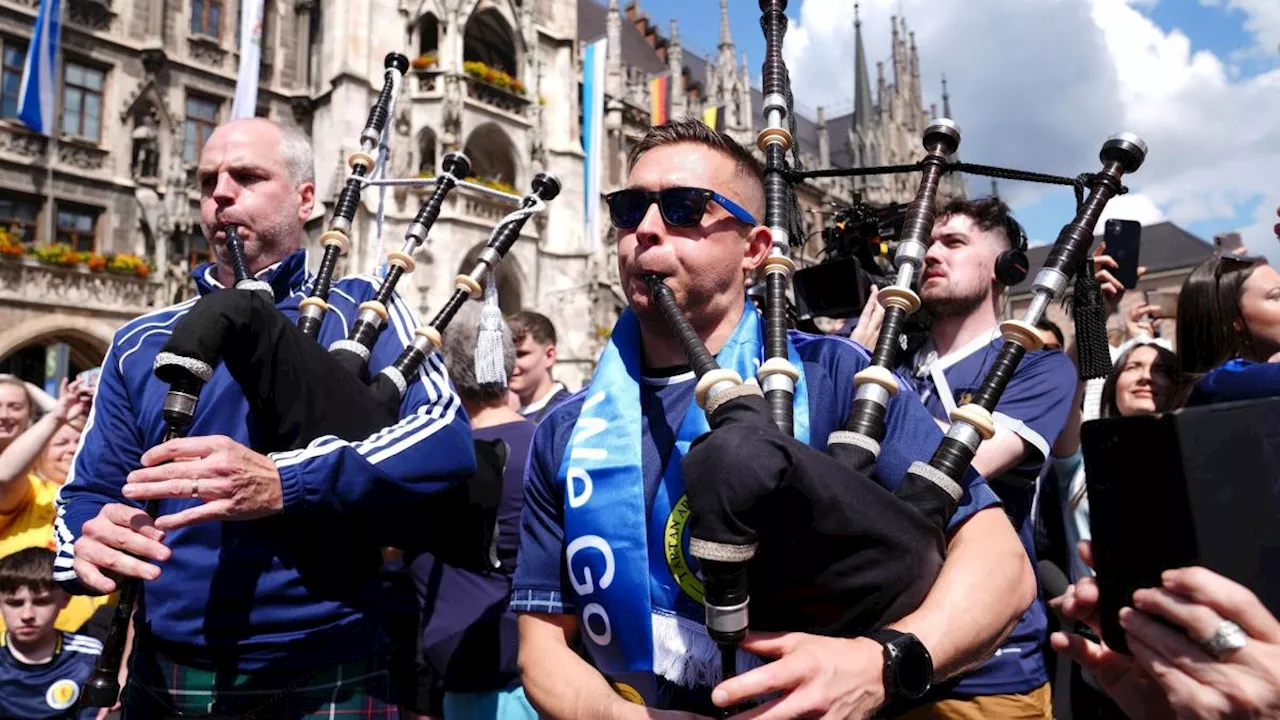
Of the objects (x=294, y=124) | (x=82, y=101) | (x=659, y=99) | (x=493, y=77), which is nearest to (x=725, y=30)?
(x=659, y=99)

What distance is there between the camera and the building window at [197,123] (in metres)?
21.0

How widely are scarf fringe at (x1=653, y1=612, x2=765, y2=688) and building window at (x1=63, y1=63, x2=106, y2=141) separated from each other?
2261cm

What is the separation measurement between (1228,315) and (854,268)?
1375mm

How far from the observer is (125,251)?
19703mm

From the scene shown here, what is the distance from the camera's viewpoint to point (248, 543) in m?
2.37

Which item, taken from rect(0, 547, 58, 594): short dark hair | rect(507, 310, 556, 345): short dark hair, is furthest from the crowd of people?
rect(0, 547, 58, 594): short dark hair

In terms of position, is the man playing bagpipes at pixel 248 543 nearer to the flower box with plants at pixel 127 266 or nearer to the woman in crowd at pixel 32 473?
the woman in crowd at pixel 32 473

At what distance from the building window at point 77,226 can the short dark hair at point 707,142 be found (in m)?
21.5

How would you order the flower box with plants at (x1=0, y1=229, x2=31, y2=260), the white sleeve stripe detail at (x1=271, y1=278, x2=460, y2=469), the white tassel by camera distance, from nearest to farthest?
the white sleeve stripe detail at (x1=271, y1=278, x2=460, y2=469) < the white tassel < the flower box with plants at (x1=0, y1=229, x2=31, y2=260)

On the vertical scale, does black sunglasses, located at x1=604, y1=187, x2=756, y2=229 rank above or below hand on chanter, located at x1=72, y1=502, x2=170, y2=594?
above

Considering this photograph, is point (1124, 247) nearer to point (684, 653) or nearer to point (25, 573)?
point (684, 653)

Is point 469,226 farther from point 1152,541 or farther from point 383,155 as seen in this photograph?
point 1152,541

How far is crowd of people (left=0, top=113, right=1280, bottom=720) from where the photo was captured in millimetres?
1488

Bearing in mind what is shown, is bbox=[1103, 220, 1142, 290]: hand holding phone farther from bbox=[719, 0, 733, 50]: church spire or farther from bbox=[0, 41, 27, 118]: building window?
bbox=[719, 0, 733, 50]: church spire
